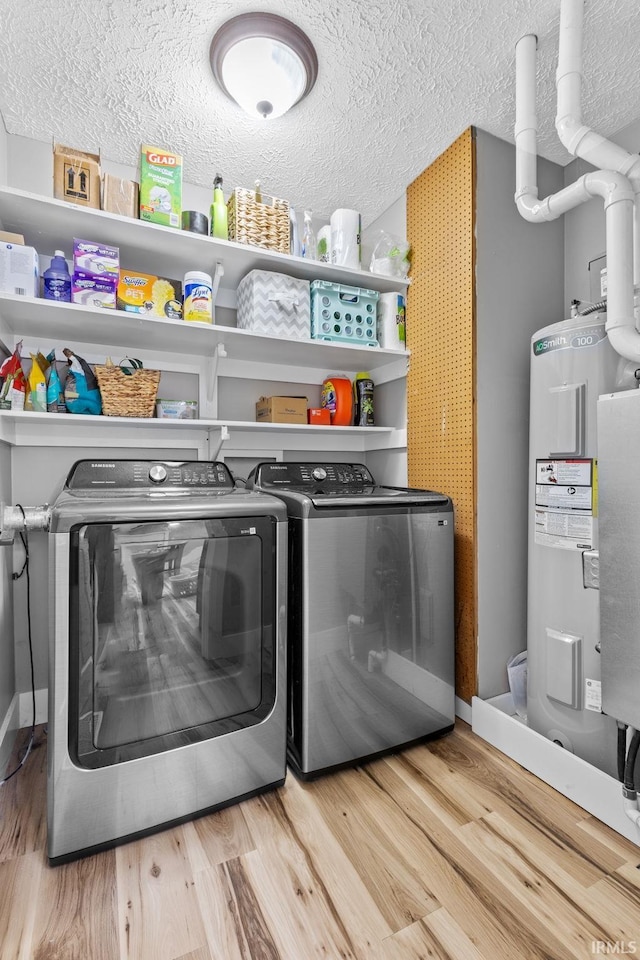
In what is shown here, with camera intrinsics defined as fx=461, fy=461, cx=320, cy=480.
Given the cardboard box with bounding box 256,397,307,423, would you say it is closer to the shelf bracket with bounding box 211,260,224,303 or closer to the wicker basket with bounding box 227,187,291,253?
the shelf bracket with bounding box 211,260,224,303

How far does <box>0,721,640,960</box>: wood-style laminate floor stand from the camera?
1.09 m

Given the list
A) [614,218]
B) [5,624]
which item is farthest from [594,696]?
[5,624]

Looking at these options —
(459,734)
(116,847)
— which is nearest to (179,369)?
(116,847)

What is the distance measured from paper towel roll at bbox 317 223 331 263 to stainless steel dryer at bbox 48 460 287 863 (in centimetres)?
138

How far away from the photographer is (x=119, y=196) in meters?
1.80

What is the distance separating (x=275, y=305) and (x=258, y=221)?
360 mm

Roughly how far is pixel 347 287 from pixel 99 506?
157 cm

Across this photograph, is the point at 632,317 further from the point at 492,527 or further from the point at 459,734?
the point at 459,734

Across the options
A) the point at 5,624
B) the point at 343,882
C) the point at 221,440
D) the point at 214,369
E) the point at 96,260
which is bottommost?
the point at 343,882

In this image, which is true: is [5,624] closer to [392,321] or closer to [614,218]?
[392,321]

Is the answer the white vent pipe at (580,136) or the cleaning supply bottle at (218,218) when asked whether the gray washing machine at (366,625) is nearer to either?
the white vent pipe at (580,136)

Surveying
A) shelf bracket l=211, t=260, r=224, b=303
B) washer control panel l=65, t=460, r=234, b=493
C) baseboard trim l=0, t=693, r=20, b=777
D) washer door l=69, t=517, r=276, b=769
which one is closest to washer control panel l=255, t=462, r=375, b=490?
washer control panel l=65, t=460, r=234, b=493

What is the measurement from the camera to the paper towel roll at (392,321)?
2.36 meters

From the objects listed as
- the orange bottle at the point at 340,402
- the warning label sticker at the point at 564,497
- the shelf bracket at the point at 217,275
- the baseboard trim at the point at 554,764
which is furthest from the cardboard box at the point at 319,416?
the baseboard trim at the point at 554,764
